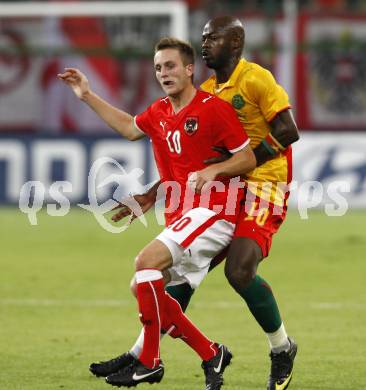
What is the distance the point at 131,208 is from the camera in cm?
702

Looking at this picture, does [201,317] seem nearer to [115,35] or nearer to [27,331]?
[27,331]

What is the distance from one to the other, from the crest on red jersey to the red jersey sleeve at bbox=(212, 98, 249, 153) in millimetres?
99

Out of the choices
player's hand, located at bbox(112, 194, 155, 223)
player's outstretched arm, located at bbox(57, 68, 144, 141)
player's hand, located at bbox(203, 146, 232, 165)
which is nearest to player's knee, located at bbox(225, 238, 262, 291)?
player's hand, located at bbox(203, 146, 232, 165)

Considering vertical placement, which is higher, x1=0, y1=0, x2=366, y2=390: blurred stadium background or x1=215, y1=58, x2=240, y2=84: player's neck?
x1=215, y1=58, x2=240, y2=84: player's neck

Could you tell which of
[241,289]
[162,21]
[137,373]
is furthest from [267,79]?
[162,21]

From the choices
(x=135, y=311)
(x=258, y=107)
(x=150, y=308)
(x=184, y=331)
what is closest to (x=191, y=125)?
(x=258, y=107)

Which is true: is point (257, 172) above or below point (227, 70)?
below

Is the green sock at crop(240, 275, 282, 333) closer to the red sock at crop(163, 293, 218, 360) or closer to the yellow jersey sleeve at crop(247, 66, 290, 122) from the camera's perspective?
the red sock at crop(163, 293, 218, 360)

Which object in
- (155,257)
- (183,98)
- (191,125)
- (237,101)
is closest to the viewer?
(155,257)

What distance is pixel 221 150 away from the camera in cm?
677

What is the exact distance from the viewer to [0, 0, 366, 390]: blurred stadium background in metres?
8.34

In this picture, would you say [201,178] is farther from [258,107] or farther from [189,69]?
[258,107]

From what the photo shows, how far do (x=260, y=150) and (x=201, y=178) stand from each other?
23.1 inches

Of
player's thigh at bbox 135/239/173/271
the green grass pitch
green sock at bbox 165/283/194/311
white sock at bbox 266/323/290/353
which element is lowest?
the green grass pitch
